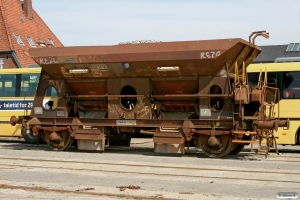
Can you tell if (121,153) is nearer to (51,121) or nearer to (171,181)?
(51,121)

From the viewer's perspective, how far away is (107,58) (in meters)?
17.3

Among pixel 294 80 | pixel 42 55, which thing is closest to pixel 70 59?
pixel 42 55

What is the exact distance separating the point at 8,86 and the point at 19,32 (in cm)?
2718

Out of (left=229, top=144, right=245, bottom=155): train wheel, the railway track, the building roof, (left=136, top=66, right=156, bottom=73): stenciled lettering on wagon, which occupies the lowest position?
the railway track

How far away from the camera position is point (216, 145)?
1617 centimetres

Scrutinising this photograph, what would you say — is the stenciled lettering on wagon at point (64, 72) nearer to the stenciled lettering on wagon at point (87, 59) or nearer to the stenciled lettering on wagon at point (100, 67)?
the stenciled lettering on wagon at point (87, 59)

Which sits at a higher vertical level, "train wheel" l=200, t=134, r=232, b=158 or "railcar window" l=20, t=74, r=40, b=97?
"railcar window" l=20, t=74, r=40, b=97

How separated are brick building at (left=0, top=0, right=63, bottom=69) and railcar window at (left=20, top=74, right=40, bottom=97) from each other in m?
18.5

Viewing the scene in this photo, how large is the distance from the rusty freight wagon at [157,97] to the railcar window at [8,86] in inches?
163

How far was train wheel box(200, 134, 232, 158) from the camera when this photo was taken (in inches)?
635

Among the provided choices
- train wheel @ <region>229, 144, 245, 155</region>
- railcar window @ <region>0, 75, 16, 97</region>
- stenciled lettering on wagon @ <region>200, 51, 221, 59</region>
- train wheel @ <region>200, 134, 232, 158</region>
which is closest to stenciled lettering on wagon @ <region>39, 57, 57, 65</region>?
stenciled lettering on wagon @ <region>200, 51, 221, 59</region>

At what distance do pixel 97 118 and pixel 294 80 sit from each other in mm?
7322

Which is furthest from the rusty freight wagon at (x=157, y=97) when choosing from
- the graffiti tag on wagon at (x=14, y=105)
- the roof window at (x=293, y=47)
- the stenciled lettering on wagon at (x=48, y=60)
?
the roof window at (x=293, y=47)

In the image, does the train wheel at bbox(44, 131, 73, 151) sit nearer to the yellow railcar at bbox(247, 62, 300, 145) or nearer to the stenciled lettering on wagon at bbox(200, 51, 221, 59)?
the stenciled lettering on wagon at bbox(200, 51, 221, 59)
